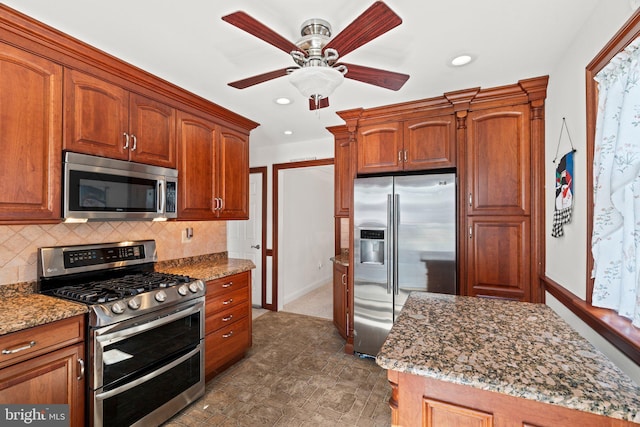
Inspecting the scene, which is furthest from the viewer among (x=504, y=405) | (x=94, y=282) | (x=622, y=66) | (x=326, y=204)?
(x=326, y=204)

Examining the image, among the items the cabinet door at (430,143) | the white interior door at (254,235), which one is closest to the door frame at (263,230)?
the white interior door at (254,235)

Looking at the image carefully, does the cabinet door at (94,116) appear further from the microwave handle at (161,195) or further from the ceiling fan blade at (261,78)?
the ceiling fan blade at (261,78)

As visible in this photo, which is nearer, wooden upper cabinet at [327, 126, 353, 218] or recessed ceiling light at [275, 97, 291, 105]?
recessed ceiling light at [275, 97, 291, 105]

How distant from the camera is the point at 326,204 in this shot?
6.05m

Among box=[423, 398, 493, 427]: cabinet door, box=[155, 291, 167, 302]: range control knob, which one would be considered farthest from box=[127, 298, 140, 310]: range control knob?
box=[423, 398, 493, 427]: cabinet door

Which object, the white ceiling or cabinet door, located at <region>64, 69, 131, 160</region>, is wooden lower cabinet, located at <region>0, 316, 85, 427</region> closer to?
cabinet door, located at <region>64, 69, 131, 160</region>

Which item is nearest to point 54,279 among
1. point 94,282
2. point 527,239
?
point 94,282

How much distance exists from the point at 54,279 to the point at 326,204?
4.54 m

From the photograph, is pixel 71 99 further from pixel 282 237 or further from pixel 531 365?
pixel 282 237

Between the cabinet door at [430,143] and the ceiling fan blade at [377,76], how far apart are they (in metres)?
1.15

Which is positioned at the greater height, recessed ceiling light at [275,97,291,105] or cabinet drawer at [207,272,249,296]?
recessed ceiling light at [275,97,291,105]

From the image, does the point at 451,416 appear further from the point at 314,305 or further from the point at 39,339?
the point at 314,305

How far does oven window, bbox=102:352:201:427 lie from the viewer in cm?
175

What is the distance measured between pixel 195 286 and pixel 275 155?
256cm
